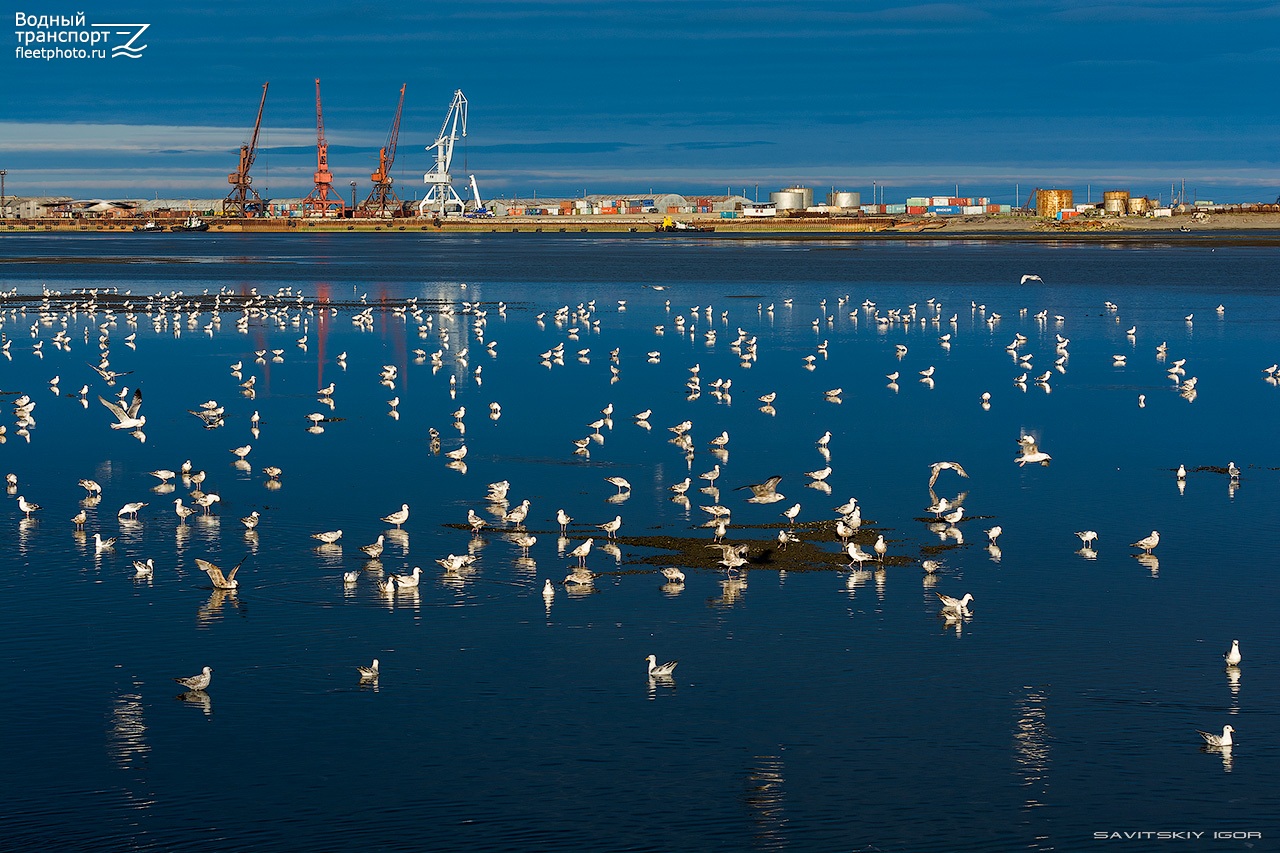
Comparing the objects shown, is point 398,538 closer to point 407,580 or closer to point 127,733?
point 407,580

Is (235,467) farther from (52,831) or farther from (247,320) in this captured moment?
(247,320)

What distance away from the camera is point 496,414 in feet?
144

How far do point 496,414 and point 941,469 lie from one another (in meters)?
14.9

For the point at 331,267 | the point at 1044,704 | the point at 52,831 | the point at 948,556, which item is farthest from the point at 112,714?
the point at 331,267

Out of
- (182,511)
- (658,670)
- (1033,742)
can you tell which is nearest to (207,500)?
(182,511)

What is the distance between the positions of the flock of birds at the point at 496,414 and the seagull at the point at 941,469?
0.22 feet

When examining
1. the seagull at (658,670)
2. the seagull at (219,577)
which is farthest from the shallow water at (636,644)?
the seagull at (219,577)

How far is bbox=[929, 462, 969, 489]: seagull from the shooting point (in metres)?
32.0

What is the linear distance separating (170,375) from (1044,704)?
42704mm

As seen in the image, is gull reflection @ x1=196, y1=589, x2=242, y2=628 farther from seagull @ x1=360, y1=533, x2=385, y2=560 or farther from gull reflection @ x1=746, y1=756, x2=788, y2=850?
gull reflection @ x1=746, y1=756, x2=788, y2=850

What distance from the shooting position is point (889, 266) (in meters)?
159

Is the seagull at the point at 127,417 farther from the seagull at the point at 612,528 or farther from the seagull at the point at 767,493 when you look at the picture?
the seagull at the point at 767,493

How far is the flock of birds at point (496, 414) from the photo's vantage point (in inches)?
993

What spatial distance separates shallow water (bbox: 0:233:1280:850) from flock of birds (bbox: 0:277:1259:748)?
0.34 m
